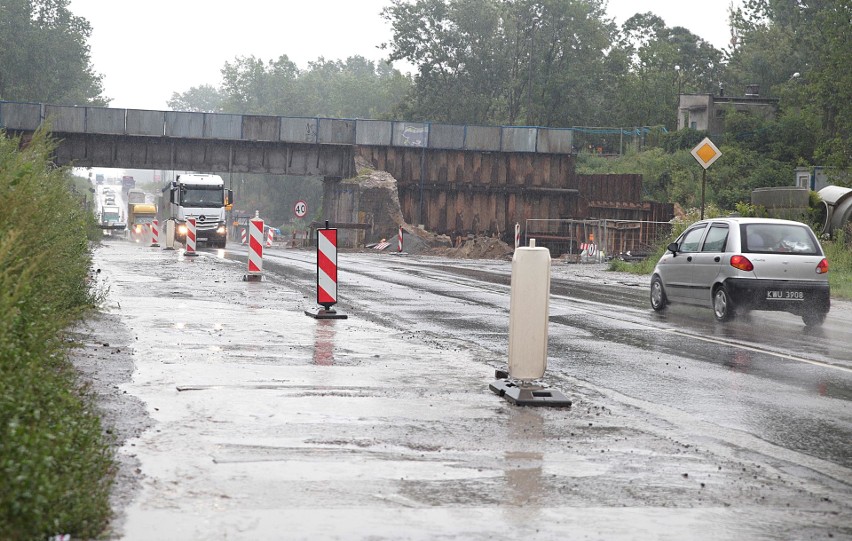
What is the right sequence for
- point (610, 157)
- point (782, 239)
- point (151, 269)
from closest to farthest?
point (782, 239), point (151, 269), point (610, 157)

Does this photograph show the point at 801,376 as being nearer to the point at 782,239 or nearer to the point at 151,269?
the point at 782,239

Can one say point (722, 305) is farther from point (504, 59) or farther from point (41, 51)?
point (41, 51)

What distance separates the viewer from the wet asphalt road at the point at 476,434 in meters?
5.29

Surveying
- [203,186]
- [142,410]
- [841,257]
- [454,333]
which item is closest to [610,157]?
[203,186]

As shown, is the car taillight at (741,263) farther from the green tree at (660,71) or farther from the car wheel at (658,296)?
the green tree at (660,71)

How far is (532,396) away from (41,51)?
107 meters

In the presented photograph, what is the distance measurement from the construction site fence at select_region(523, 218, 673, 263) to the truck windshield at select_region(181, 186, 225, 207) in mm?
15146

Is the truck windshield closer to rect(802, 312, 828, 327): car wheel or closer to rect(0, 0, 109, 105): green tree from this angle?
rect(802, 312, 828, 327): car wheel

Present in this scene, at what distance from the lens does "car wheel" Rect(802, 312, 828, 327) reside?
55.5ft

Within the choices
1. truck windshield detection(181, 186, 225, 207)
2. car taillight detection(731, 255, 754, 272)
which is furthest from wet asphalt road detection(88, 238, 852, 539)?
truck windshield detection(181, 186, 225, 207)

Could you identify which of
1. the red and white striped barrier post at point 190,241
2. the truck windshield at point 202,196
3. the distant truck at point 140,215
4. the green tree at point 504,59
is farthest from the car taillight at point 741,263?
the green tree at point 504,59

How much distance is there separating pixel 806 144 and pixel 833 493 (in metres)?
63.4

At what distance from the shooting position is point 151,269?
26516mm

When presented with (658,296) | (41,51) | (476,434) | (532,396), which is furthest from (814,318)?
(41,51)
